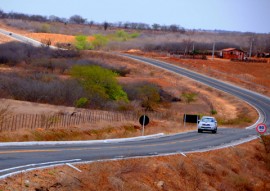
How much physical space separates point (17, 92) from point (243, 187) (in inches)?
1327

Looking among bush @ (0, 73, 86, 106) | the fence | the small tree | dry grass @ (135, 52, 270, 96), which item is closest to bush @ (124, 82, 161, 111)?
the small tree

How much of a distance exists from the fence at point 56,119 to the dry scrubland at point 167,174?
11773mm

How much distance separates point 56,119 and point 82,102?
14612mm

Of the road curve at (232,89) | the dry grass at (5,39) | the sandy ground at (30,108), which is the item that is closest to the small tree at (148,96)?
the road curve at (232,89)

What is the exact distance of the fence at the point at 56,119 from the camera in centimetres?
3747

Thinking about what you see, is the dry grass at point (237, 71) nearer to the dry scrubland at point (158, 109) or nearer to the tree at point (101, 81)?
the dry scrubland at point (158, 109)

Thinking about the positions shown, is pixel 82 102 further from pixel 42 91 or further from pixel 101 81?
pixel 101 81

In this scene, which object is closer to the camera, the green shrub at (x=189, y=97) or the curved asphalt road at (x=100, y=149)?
the curved asphalt road at (x=100, y=149)

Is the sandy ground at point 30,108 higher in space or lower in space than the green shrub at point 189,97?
higher

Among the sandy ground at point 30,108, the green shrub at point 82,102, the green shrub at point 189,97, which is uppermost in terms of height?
the sandy ground at point 30,108

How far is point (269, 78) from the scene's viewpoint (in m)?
118

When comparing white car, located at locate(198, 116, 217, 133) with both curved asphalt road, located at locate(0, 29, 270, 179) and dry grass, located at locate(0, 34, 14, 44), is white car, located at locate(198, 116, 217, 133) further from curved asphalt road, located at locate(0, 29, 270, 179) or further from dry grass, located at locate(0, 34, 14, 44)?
dry grass, located at locate(0, 34, 14, 44)

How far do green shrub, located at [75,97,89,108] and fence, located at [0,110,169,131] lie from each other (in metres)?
4.30

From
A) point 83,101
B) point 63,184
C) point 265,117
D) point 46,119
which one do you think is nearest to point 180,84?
A: point 265,117
